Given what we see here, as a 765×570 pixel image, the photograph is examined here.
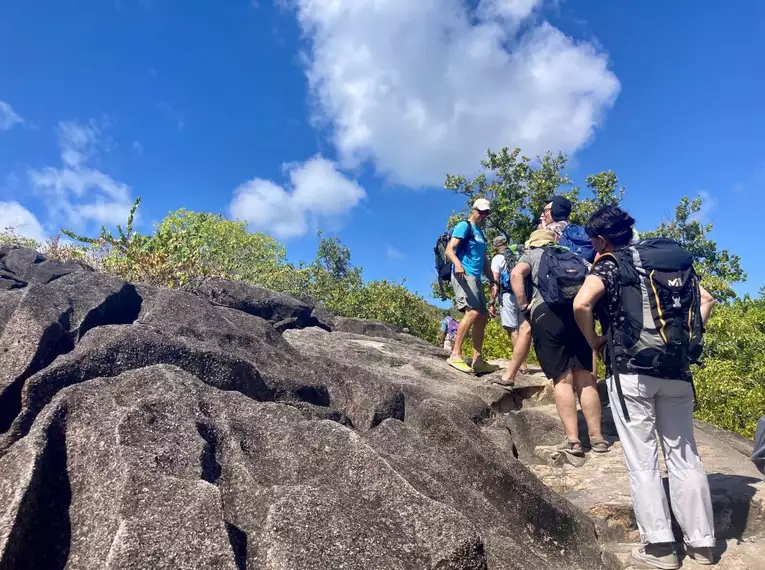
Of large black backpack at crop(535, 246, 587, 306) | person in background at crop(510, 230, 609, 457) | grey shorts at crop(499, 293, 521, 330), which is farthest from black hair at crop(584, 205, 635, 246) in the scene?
grey shorts at crop(499, 293, 521, 330)

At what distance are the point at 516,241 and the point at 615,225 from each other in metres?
21.3

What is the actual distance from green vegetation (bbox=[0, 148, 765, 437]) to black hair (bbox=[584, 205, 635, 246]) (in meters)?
2.62

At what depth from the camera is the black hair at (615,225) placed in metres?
4.32

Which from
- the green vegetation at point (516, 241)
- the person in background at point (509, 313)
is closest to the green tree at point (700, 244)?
the green vegetation at point (516, 241)

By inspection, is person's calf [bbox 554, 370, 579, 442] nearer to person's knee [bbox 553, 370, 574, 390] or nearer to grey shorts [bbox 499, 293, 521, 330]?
person's knee [bbox 553, 370, 574, 390]

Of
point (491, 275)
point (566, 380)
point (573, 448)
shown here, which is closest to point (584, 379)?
point (566, 380)

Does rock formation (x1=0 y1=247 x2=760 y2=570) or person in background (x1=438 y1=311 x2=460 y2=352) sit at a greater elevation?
person in background (x1=438 y1=311 x2=460 y2=352)

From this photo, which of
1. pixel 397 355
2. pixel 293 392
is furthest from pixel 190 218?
pixel 293 392

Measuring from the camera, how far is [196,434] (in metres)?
3.35

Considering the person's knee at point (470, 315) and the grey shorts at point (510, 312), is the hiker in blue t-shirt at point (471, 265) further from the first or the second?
the grey shorts at point (510, 312)

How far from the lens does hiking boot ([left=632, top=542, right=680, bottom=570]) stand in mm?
3703

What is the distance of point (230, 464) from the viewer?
3.39 m

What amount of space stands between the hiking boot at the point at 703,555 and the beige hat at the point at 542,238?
312 centimetres

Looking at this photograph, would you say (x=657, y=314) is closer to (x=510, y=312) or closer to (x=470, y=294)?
(x=470, y=294)
